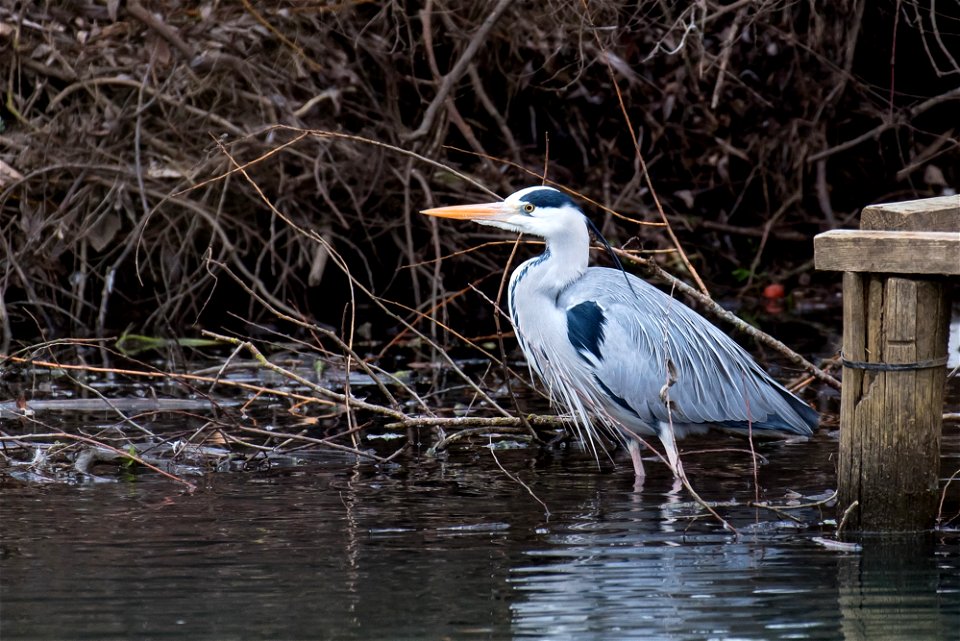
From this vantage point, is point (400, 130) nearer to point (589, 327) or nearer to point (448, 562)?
point (589, 327)

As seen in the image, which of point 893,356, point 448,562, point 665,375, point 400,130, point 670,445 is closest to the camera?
point 893,356

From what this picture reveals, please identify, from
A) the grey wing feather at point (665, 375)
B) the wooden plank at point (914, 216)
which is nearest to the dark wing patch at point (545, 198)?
the grey wing feather at point (665, 375)

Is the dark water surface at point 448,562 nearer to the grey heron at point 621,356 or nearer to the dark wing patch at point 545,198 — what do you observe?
the grey heron at point 621,356

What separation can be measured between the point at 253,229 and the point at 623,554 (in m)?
5.87

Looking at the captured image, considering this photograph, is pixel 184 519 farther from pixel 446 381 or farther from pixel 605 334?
pixel 446 381

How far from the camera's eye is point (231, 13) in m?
8.93

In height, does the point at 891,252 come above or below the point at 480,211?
below

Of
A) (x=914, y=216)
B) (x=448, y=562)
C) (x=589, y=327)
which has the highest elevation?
(x=914, y=216)

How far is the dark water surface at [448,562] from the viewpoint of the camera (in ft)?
14.1

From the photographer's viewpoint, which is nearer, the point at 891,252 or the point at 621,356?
the point at 891,252

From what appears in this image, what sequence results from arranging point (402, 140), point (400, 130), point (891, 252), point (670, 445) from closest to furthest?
point (891, 252), point (670, 445), point (402, 140), point (400, 130)

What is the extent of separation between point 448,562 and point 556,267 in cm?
190

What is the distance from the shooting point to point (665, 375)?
646 centimetres

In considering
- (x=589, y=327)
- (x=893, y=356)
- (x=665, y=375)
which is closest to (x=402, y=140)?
(x=589, y=327)
